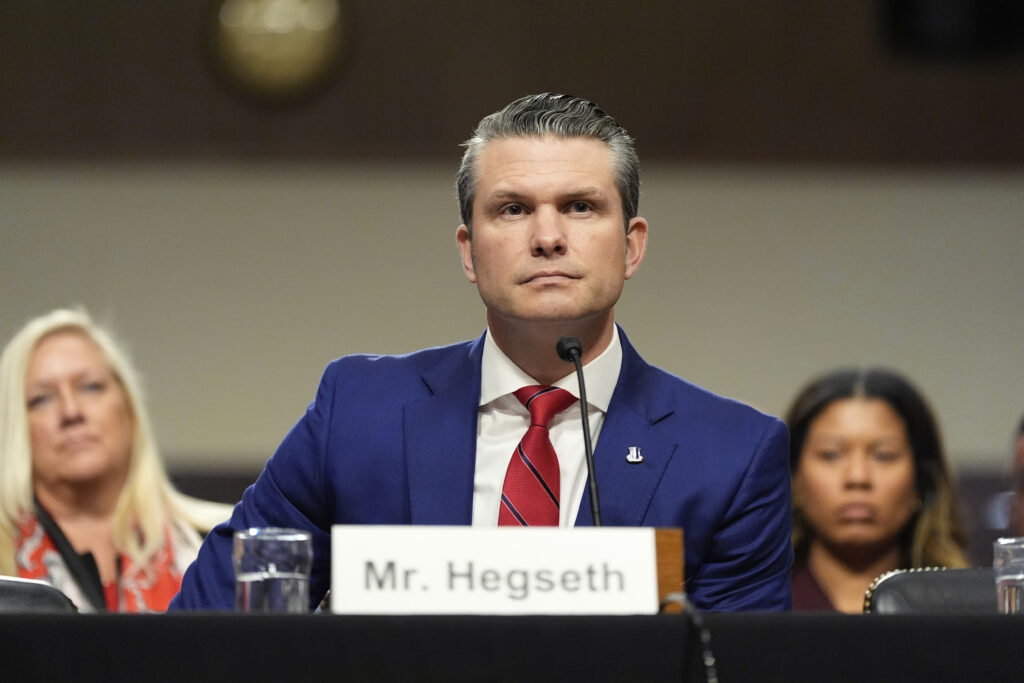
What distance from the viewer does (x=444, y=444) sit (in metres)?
2.05

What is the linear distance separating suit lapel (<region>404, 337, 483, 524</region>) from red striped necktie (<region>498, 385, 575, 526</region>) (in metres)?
0.07

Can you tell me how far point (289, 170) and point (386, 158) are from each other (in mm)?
300

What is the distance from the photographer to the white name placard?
4.41 ft

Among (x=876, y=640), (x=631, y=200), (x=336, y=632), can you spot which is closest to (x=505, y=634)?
(x=336, y=632)

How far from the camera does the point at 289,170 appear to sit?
4.39 meters

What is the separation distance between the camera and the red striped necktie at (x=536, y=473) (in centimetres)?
195

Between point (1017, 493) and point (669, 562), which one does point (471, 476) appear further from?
point (1017, 493)

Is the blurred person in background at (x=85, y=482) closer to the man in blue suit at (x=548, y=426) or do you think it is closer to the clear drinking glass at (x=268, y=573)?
the man in blue suit at (x=548, y=426)

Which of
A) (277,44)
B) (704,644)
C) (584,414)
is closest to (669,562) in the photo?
(704,644)

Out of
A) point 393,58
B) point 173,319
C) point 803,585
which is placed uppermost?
point 393,58

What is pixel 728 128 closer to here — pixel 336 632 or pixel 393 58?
pixel 393 58

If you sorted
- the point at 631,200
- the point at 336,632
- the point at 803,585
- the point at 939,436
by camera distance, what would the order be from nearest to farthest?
the point at 336,632 → the point at 631,200 → the point at 803,585 → the point at 939,436

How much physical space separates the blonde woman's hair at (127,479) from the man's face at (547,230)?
5.55 feet

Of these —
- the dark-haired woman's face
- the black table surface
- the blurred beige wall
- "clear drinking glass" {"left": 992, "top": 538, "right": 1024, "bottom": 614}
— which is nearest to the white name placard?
the black table surface
